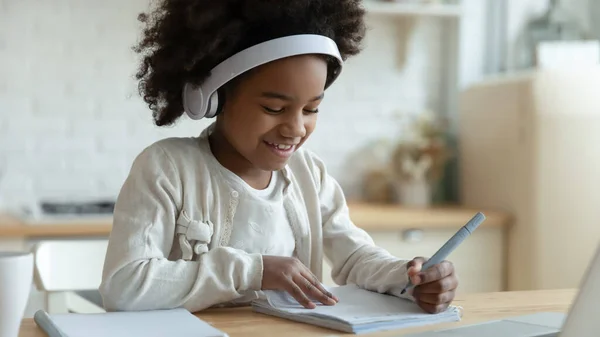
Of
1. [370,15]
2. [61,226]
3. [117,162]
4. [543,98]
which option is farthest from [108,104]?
[543,98]

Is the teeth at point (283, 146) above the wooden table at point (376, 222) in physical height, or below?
above

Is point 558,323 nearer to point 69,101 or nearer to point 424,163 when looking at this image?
point 424,163

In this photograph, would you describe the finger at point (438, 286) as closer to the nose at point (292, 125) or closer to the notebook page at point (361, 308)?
the notebook page at point (361, 308)

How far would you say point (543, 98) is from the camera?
2730 mm

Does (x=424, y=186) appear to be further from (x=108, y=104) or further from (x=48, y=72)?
(x=48, y=72)

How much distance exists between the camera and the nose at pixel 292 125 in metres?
1.33

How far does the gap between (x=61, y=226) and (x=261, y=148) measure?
1224 mm

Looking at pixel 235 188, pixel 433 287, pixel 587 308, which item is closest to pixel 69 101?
pixel 235 188

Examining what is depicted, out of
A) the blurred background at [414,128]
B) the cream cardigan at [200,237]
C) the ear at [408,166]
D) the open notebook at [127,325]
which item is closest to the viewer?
the open notebook at [127,325]

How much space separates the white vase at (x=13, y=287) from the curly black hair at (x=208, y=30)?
526mm

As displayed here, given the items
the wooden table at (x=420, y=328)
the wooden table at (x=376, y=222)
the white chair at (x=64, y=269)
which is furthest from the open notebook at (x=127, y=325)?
the wooden table at (x=376, y=222)

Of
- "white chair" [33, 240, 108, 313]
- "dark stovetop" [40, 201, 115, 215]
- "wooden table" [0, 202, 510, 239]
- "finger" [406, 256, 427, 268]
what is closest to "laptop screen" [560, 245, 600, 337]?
"finger" [406, 256, 427, 268]

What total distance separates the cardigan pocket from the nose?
0.66ft

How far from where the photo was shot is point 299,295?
1.18 meters
